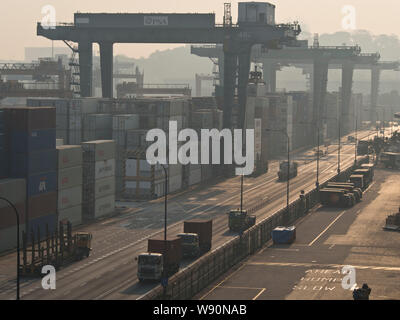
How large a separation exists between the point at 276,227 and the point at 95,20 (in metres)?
70.4

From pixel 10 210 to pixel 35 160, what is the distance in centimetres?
921

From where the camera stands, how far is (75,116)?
134 m

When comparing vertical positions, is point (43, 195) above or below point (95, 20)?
below

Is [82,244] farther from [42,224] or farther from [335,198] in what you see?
[335,198]

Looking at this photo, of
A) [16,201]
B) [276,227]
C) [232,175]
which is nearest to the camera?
[16,201]

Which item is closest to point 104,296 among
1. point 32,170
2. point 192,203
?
point 32,170

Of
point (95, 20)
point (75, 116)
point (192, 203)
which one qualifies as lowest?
point (192, 203)

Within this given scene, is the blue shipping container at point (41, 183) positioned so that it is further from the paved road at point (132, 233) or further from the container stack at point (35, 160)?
the paved road at point (132, 233)

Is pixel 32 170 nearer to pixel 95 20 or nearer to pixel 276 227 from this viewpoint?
pixel 276 227

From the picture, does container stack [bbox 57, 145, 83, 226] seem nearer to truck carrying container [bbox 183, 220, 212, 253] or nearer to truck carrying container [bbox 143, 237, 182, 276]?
truck carrying container [bbox 183, 220, 212, 253]

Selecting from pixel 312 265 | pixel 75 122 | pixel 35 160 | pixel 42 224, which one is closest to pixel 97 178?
pixel 35 160

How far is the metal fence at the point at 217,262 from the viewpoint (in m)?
67.8

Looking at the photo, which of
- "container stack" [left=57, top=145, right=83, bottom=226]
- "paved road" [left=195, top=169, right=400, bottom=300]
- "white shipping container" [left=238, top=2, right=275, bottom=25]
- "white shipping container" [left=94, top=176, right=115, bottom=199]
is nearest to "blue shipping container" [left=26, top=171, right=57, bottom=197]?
"container stack" [left=57, top=145, right=83, bottom=226]
